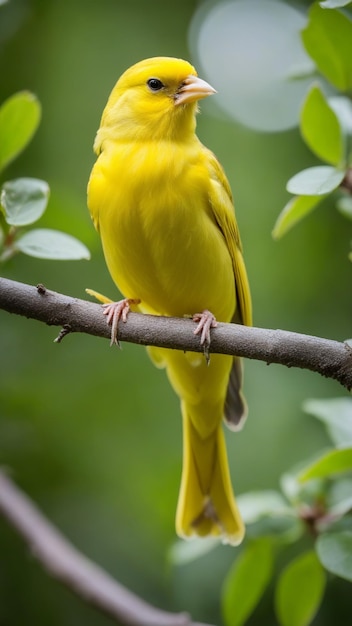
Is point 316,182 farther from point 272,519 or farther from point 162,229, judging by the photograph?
point 272,519

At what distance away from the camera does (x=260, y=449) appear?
421cm

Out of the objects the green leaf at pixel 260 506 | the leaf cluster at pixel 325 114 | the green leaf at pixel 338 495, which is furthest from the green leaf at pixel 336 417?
the leaf cluster at pixel 325 114

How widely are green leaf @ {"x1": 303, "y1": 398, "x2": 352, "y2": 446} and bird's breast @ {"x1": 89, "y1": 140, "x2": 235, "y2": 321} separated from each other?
592 millimetres

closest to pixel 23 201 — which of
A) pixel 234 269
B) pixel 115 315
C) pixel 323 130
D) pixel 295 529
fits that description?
pixel 115 315

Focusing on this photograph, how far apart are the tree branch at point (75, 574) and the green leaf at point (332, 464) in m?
0.84

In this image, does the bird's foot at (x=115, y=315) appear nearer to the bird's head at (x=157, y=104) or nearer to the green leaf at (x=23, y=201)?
the green leaf at (x=23, y=201)

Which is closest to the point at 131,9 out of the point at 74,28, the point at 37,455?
the point at 74,28

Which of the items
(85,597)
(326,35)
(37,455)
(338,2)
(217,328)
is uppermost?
(338,2)

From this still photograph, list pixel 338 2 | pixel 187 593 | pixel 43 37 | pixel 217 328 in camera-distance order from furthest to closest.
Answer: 1. pixel 43 37
2. pixel 187 593
3. pixel 217 328
4. pixel 338 2

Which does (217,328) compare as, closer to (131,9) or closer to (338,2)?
(338,2)

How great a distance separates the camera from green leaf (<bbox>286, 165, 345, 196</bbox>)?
2.25 m

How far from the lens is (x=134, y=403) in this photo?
14.7ft

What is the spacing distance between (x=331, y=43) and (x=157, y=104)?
33.5 inches

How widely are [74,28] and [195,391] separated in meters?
3.08
